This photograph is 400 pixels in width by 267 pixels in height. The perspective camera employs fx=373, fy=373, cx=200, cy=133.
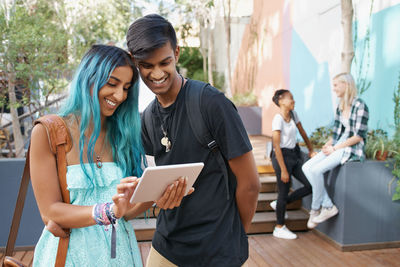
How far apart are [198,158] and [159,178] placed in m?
0.36

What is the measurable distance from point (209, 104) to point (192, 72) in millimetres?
17681

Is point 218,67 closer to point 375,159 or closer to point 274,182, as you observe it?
point 274,182

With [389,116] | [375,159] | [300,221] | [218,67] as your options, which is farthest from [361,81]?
[218,67]

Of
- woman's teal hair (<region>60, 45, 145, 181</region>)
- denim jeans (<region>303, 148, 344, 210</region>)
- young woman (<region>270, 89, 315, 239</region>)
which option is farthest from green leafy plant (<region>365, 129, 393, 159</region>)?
woman's teal hair (<region>60, 45, 145, 181</region>)

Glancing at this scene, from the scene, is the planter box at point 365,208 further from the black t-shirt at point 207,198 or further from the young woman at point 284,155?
the black t-shirt at point 207,198

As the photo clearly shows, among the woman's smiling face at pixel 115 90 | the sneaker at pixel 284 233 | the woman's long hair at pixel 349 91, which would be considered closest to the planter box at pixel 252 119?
the sneaker at pixel 284 233

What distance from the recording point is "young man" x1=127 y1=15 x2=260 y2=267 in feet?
4.92

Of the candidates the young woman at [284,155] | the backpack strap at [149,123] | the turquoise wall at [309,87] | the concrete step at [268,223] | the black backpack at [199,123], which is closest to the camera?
the black backpack at [199,123]

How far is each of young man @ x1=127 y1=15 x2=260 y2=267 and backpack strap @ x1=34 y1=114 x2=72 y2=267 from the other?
408 mm

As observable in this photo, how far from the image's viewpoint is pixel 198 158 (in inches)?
61.1

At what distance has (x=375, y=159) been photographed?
4.38m

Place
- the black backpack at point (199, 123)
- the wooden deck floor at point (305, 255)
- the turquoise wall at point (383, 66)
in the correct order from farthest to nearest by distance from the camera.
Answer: the turquoise wall at point (383, 66)
the wooden deck floor at point (305, 255)
the black backpack at point (199, 123)

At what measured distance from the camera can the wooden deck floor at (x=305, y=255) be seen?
403cm

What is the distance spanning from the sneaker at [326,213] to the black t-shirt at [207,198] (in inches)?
121
